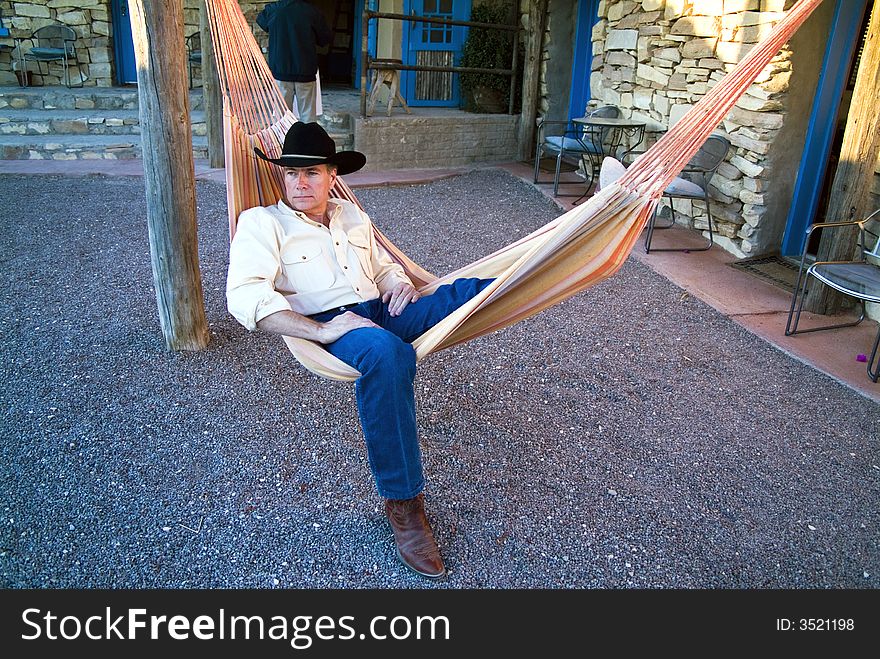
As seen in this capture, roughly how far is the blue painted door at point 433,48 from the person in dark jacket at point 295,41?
6.56 ft

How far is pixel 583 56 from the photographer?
609 cm

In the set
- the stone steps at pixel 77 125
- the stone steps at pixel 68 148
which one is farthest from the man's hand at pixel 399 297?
the stone steps at pixel 68 148

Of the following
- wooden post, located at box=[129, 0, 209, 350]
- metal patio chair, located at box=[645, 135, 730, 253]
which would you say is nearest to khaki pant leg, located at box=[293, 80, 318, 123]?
metal patio chair, located at box=[645, 135, 730, 253]

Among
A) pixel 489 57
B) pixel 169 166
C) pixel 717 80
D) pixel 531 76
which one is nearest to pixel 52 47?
pixel 489 57

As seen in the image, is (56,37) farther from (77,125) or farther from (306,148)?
(306,148)

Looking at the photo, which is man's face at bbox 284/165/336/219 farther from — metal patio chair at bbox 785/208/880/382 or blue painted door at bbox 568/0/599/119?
blue painted door at bbox 568/0/599/119

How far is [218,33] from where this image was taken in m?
2.34

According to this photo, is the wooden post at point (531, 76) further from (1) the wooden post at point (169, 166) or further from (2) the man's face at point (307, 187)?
(2) the man's face at point (307, 187)

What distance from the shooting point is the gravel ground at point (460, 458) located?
1719 millimetres

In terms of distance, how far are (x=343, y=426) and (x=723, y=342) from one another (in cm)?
163

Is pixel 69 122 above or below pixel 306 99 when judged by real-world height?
below

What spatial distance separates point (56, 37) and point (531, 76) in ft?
15.1

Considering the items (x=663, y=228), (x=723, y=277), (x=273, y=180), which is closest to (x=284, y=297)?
(x=273, y=180)

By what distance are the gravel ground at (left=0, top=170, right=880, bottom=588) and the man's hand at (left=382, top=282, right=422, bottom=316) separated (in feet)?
1.48
